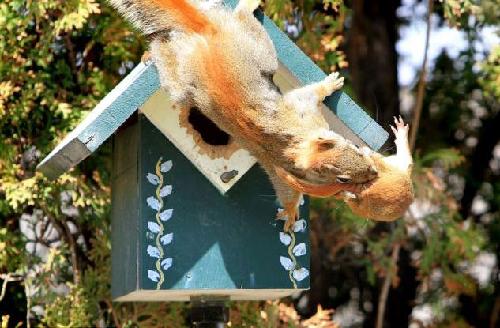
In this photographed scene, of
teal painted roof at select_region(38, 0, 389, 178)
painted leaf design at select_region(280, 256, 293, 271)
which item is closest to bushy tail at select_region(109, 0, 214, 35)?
teal painted roof at select_region(38, 0, 389, 178)

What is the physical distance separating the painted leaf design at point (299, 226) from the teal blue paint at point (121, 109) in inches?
26.0

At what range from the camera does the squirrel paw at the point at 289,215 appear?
379 centimetres

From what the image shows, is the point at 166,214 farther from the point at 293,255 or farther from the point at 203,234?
the point at 293,255

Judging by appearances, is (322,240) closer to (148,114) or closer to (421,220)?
(421,220)

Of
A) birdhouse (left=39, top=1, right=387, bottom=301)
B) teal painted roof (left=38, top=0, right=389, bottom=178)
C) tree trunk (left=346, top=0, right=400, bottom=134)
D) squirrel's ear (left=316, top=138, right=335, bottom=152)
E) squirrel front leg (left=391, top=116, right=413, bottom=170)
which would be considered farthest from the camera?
tree trunk (left=346, top=0, right=400, bottom=134)

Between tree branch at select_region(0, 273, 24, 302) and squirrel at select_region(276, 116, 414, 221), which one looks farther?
tree branch at select_region(0, 273, 24, 302)

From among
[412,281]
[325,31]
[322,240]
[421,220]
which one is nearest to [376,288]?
[412,281]

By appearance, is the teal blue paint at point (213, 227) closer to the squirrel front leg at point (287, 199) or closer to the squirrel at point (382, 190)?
the squirrel front leg at point (287, 199)

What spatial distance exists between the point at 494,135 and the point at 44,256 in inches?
102

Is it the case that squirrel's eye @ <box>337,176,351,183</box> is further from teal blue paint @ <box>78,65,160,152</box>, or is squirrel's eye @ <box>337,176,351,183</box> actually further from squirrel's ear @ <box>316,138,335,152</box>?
teal blue paint @ <box>78,65,160,152</box>

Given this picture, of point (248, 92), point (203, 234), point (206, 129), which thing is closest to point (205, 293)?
point (203, 234)

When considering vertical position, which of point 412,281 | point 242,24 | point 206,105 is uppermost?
point 242,24

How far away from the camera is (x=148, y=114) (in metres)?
3.78

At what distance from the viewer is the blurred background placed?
4656mm
